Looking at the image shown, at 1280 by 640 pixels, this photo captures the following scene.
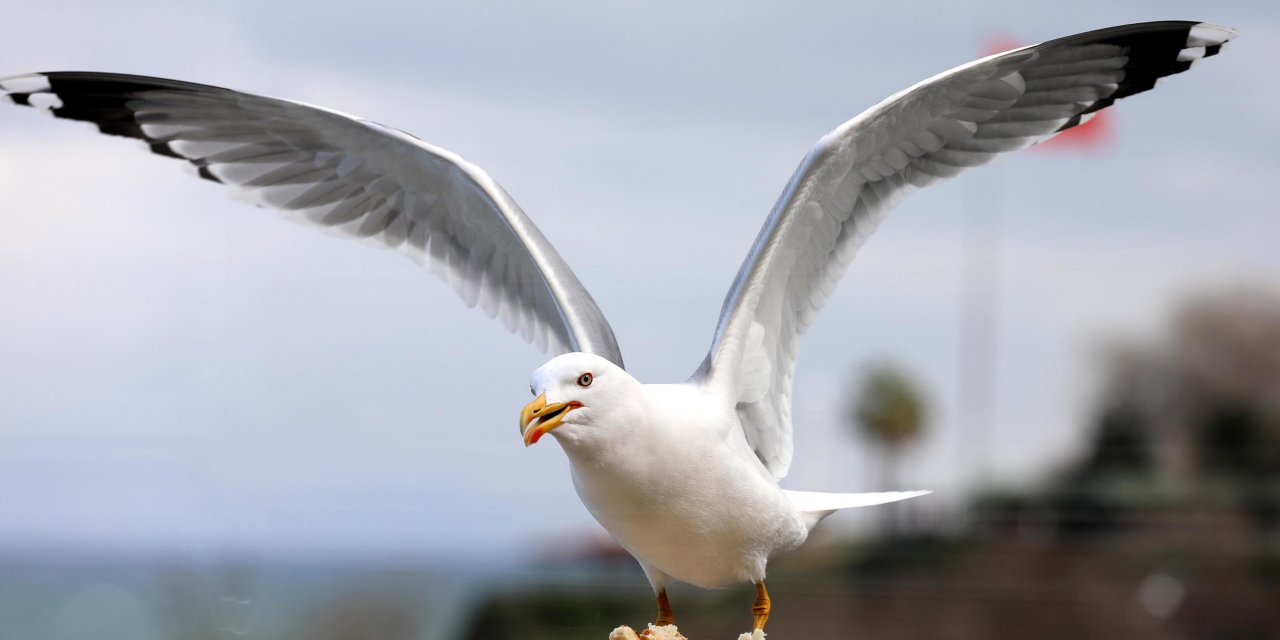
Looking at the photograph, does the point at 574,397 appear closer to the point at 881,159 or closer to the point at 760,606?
the point at 760,606

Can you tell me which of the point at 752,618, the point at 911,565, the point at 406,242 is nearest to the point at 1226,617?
the point at 911,565

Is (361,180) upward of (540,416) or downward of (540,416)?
upward

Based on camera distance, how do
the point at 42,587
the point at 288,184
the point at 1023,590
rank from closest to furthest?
the point at 288,184 < the point at 42,587 < the point at 1023,590

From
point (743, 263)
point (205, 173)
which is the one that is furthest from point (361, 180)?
point (743, 263)

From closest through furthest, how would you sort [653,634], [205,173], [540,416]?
[540,416], [653,634], [205,173]

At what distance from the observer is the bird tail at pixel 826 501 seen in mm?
1509

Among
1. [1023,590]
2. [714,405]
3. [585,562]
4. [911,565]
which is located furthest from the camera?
[1023,590]

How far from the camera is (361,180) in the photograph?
1676 millimetres

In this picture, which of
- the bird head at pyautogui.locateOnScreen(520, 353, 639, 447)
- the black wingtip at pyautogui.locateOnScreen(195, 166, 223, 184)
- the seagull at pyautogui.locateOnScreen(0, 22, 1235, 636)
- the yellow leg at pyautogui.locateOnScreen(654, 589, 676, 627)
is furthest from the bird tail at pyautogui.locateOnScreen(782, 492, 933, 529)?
the black wingtip at pyautogui.locateOnScreen(195, 166, 223, 184)

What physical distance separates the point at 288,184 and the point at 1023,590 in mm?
2302

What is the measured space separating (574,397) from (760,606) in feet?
1.28

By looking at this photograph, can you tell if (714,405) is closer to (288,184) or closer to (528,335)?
(528,335)

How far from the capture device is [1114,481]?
3172 millimetres

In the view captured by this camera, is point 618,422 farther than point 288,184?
No
